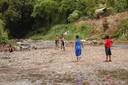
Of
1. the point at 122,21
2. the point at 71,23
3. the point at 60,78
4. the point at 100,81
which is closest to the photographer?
the point at 100,81

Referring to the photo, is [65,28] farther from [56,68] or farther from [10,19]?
[56,68]

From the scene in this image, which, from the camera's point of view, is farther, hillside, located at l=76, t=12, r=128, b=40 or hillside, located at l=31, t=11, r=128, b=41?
hillside, located at l=76, t=12, r=128, b=40

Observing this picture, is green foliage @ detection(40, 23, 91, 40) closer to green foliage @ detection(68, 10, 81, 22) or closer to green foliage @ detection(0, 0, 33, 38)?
green foliage @ detection(68, 10, 81, 22)

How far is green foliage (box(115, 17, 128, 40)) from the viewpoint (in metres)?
47.5

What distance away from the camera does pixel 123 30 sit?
49344mm

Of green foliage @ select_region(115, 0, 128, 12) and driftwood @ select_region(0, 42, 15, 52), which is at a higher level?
green foliage @ select_region(115, 0, 128, 12)

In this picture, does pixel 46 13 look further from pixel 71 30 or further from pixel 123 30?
pixel 123 30

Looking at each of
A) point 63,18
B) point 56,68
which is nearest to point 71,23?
point 63,18

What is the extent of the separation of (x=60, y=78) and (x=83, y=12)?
162ft

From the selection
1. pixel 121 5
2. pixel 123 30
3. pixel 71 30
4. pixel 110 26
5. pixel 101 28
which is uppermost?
pixel 121 5

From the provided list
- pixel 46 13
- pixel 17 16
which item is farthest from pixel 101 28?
pixel 17 16

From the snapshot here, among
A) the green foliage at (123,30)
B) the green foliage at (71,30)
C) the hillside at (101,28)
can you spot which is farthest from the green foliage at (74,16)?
the green foliage at (123,30)

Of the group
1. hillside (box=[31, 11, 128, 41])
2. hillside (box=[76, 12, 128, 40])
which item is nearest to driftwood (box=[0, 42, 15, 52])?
hillside (box=[31, 11, 128, 41])

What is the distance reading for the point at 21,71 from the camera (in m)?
21.7
